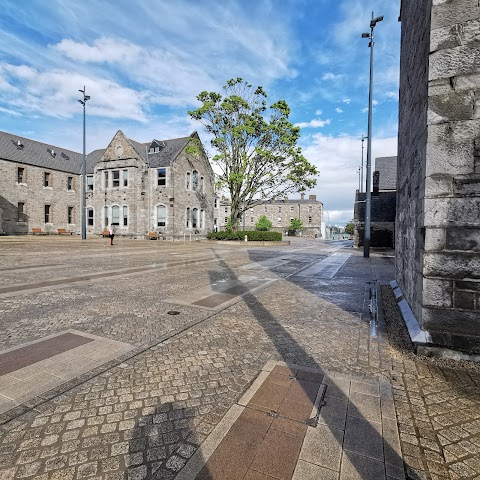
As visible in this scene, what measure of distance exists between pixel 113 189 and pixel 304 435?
36895mm

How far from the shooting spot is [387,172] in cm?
3012

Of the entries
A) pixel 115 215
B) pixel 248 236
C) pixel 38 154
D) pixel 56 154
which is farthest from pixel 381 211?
pixel 56 154

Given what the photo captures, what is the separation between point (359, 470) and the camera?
2.13 metres

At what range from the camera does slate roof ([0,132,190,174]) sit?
3179 cm

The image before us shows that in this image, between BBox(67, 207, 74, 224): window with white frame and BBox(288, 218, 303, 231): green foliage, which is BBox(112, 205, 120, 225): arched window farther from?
BBox(288, 218, 303, 231): green foliage

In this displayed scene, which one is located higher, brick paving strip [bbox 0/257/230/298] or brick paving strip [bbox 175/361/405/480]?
brick paving strip [bbox 0/257/230/298]

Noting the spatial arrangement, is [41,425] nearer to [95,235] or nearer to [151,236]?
[151,236]

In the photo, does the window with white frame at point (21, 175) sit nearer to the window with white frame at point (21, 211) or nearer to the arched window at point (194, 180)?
the window with white frame at point (21, 211)

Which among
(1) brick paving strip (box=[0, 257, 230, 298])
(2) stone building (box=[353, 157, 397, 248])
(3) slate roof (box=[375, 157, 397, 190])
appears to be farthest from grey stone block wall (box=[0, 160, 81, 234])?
(3) slate roof (box=[375, 157, 397, 190])

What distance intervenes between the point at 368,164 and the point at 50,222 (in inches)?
1382

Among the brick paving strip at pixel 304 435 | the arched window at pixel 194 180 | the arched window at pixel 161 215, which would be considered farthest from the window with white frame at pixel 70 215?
the brick paving strip at pixel 304 435

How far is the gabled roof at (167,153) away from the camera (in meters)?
33.3

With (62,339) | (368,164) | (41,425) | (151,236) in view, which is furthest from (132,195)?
(41,425)

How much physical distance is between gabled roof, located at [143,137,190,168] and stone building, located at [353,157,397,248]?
20544 mm
